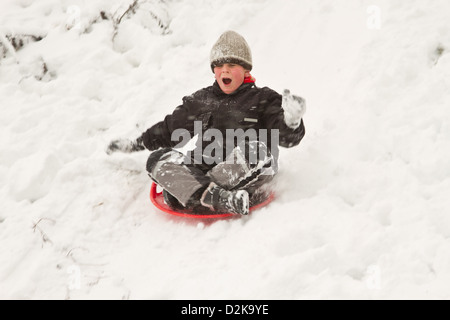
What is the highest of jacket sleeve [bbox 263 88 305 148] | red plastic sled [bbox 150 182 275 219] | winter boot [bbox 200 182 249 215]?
jacket sleeve [bbox 263 88 305 148]

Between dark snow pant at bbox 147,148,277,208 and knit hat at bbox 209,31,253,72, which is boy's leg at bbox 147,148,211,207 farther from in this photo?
knit hat at bbox 209,31,253,72

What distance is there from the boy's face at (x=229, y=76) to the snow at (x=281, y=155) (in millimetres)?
666

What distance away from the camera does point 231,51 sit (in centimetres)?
280

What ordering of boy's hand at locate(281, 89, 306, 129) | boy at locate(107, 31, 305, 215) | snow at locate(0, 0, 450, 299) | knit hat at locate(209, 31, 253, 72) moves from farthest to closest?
knit hat at locate(209, 31, 253, 72) < boy at locate(107, 31, 305, 215) < boy's hand at locate(281, 89, 306, 129) < snow at locate(0, 0, 450, 299)

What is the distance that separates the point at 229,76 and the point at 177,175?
2.35ft

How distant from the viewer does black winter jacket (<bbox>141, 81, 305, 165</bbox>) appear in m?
2.67

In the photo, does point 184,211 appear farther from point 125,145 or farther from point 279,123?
point 279,123

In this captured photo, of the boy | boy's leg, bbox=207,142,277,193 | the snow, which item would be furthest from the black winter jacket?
the snow

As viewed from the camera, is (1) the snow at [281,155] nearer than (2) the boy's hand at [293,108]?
Yes

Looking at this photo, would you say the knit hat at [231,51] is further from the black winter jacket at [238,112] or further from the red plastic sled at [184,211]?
the red plastic sled at [184,211]

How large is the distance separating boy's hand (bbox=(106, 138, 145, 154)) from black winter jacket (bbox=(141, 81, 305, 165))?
0.91 ft

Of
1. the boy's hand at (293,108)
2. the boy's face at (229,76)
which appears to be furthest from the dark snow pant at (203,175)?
the boy's face at (229,76)

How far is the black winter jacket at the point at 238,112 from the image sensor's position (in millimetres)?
2670
